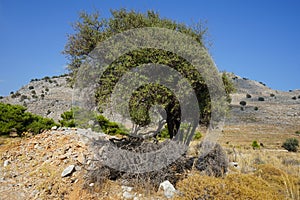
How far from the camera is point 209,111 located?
26.2 feet

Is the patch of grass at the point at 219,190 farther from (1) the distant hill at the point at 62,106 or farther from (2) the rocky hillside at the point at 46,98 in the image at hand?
(1) the distant hill at the point at 62,106

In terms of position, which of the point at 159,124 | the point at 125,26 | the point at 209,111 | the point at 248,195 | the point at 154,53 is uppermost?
the point at 125,26

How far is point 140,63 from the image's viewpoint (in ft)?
23.1

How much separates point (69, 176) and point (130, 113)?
2.74 metres

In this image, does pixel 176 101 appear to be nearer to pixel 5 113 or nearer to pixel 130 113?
pixel 130 113

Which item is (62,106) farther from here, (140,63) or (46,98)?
(140,63)

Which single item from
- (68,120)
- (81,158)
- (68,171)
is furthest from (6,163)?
(68,120)

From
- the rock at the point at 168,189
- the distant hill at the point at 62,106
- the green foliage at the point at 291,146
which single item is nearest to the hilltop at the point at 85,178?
the rock at the point at 168,189

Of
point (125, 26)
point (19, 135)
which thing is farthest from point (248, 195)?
point (19, 135)

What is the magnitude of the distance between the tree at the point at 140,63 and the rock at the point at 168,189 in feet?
6.66

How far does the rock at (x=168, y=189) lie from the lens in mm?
6047

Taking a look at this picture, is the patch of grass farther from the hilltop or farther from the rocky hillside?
the rocky hillside

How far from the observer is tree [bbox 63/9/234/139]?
696 centimetres

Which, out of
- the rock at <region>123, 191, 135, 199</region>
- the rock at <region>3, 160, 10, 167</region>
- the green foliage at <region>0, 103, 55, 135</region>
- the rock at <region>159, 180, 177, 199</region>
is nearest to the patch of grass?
the rock at <region>159, 180, 177, 199</region>
